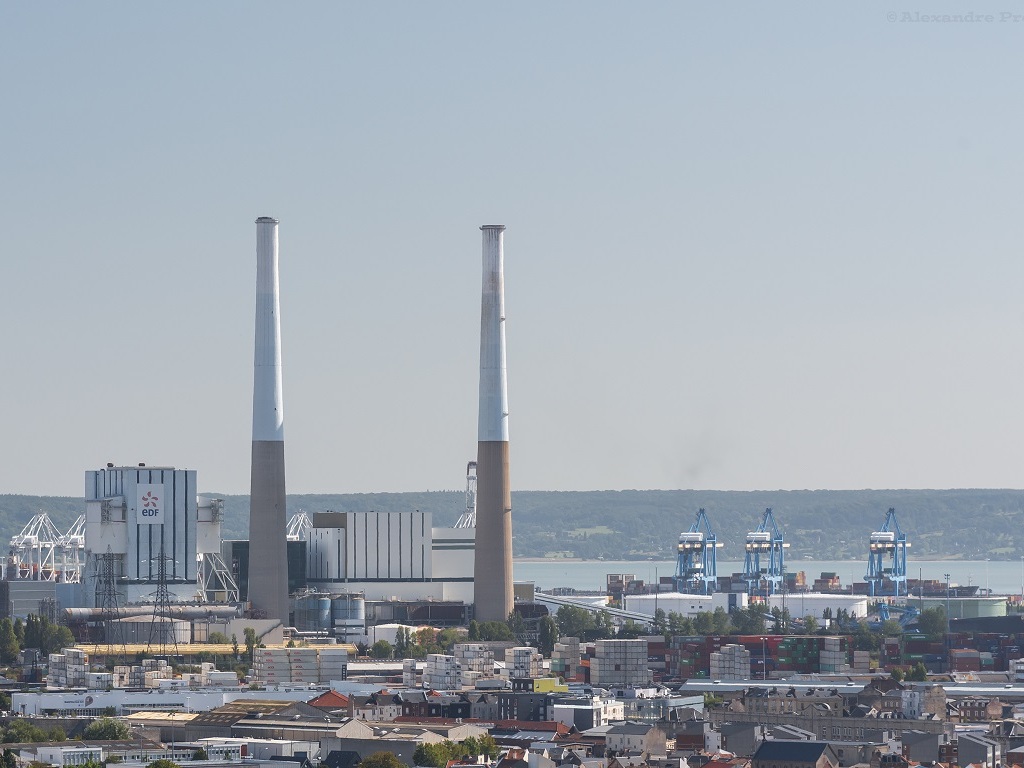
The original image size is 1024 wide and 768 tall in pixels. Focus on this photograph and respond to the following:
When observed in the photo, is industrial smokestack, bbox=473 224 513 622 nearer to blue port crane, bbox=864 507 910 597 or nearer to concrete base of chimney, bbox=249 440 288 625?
concrete base of chimney, bbox=249 440 288 625

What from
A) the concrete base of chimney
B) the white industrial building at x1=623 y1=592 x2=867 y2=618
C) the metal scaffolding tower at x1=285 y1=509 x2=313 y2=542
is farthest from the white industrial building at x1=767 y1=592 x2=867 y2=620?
the concrete base of chimney

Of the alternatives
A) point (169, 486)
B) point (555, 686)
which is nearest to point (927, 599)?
point (169, 486)

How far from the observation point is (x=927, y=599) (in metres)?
149

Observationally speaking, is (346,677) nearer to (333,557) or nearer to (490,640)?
(490,640)

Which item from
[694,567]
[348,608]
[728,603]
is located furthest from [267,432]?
[694,567]

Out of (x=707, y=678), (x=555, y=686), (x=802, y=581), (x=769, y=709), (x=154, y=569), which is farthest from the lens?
(x=802, y=581)

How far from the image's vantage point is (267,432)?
101 m

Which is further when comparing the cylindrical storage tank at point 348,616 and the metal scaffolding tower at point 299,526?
the metal scaffolding tower at point 299,526

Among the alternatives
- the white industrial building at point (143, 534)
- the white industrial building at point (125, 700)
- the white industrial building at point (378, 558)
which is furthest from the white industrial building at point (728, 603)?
the white industrial building at point (125, 700)

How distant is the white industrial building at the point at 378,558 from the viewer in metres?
109

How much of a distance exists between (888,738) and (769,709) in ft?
23.9

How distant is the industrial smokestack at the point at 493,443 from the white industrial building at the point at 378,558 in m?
6.11

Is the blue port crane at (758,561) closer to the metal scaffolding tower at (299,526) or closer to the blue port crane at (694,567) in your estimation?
the blue port crane at (694,567)

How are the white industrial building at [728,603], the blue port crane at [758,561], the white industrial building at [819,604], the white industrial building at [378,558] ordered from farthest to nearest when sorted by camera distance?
the blue port crane at [758,561] < the white industrial building at [819,604] < the white industrial building at [728,603] < the white industrial building at [378,558]
